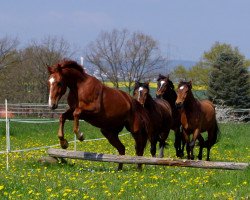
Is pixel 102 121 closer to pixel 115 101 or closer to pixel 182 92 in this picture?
pixel 115 101

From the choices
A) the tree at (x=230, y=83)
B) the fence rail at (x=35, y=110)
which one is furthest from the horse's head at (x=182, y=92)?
the tree at (x=230, y=83)

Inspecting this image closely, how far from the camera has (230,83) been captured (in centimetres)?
4928

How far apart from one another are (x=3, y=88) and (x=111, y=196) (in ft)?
140

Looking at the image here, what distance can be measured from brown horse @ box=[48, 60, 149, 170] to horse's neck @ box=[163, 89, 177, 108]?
13.4ft

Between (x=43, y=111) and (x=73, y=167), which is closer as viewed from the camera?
(x=73, y=167)

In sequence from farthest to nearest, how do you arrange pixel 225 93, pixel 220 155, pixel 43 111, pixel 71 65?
pixel 225 93 < pixel 43 111 < pixel 220 155 < pixel 71 65

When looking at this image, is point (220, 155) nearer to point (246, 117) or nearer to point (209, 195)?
point (209, 195)

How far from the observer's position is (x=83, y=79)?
11.3 m

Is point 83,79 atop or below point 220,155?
atop

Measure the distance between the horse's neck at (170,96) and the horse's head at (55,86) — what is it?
5650 mm

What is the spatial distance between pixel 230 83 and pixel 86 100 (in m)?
39.5

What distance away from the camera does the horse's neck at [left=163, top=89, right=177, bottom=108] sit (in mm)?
16089

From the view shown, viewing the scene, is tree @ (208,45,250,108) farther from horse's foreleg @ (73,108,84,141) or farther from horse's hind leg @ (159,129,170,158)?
horse's foreleg @ (73,108,84,141)

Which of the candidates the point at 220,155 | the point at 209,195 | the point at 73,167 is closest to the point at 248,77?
the point at 220,155
